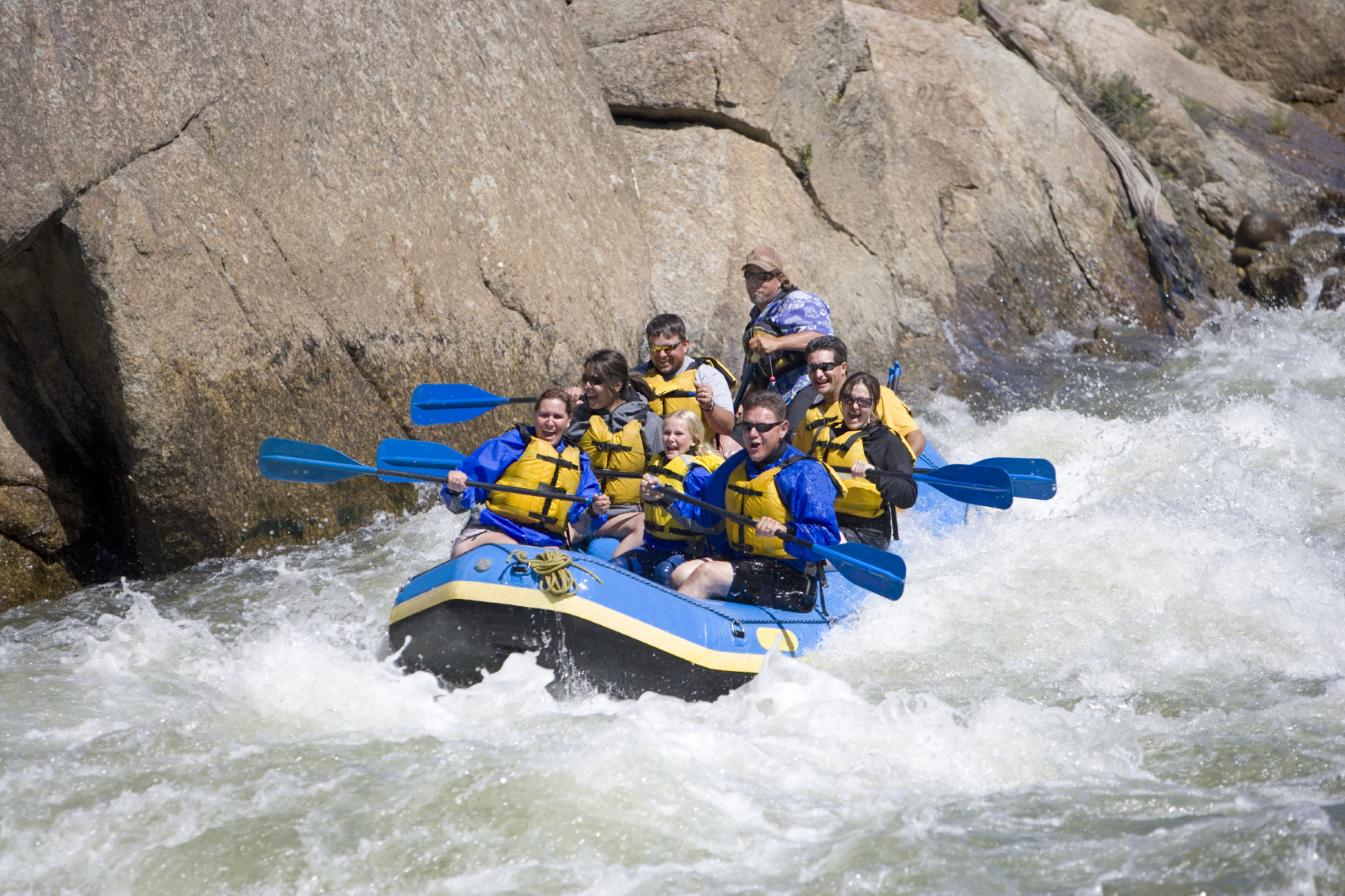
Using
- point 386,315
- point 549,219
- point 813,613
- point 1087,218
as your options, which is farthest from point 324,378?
point 1087,218

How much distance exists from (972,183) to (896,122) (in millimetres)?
788

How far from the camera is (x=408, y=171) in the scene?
20.3 feet

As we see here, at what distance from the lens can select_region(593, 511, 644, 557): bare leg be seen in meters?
4.41

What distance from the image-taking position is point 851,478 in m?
4.44

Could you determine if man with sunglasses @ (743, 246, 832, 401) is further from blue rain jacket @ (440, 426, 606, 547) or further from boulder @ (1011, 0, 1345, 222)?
boulder @ (1011, 0, 1345, 222)

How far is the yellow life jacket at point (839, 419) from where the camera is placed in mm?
4633

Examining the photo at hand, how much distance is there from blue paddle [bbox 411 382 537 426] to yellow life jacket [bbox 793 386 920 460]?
128 cm

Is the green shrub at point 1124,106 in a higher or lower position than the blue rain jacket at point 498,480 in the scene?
lower

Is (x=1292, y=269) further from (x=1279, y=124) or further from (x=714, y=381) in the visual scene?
(x=714, y=381)

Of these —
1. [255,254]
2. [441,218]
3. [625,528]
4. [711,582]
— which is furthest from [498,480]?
[441,218]

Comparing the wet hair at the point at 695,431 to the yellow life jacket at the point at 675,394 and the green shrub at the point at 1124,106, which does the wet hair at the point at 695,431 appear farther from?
the green shrub at the point at 1124,106

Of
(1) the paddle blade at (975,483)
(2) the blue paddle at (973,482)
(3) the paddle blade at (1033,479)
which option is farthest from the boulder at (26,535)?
(3) the paddle blade at (1033,479)

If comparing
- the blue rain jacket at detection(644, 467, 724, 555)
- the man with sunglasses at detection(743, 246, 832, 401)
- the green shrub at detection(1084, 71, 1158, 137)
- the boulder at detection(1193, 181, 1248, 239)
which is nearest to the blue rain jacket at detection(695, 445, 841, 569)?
the blue rain jacket at detection(644, 467, 724, 555)

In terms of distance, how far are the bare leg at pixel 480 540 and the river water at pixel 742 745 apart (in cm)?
43
